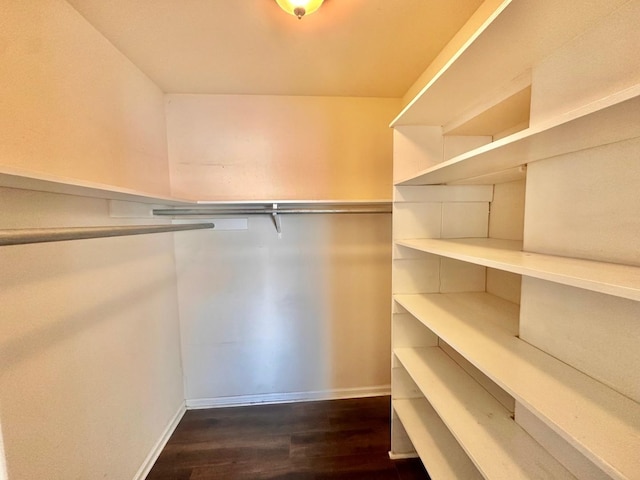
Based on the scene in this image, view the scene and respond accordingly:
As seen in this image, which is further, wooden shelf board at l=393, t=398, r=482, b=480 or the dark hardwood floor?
the dark hardwood floor

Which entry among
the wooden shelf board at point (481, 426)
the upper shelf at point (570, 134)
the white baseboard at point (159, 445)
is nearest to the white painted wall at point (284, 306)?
the white baseboard at point (159, 445)

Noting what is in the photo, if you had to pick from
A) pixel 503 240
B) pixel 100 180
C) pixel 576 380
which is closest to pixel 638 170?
pixel 576 380

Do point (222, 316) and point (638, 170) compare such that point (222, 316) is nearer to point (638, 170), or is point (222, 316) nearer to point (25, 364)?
point (25, 364)

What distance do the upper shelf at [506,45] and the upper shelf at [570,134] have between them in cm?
29

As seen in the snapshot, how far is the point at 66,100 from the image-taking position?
1.09 meters

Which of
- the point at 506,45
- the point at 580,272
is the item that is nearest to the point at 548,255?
the point at 580,272

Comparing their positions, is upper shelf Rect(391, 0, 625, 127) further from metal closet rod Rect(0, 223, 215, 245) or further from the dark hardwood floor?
the dark hardwood floor

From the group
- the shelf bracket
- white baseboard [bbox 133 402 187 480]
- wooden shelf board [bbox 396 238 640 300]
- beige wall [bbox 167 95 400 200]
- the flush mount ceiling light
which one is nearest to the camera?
wooden shelf board [bbox 396 238 640 300]

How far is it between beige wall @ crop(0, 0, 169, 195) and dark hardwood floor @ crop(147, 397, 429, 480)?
5.71 feet

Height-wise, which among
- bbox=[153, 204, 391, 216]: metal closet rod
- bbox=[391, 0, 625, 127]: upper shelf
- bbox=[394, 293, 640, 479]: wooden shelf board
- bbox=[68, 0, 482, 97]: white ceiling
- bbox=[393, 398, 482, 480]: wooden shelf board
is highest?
bbox=[68, 0, 482, 97]: white ceiling

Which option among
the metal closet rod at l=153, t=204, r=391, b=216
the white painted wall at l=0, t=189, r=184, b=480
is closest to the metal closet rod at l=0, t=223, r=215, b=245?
the white painted wall at l=0, t=189, r=184, b=480

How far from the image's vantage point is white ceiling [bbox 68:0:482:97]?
115cm

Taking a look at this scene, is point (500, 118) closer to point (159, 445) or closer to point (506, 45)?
point (506, 45)

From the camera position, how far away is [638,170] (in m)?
0.63
